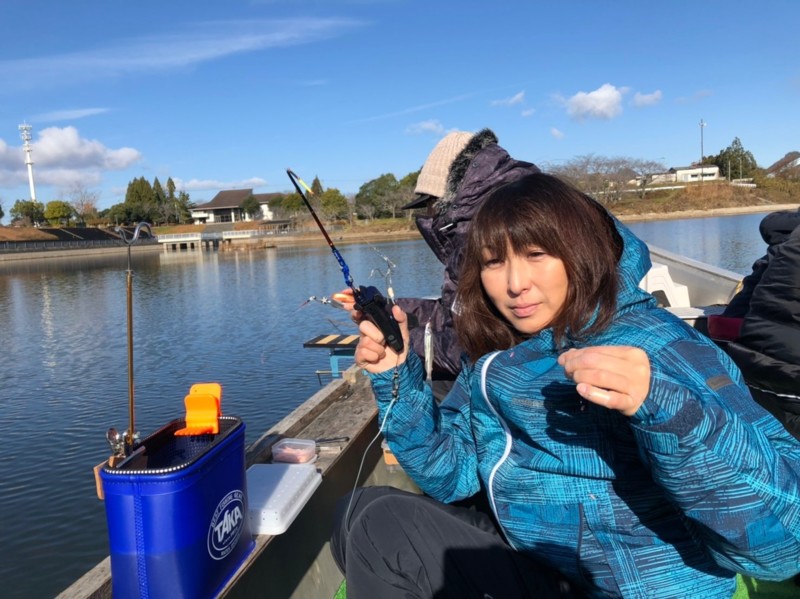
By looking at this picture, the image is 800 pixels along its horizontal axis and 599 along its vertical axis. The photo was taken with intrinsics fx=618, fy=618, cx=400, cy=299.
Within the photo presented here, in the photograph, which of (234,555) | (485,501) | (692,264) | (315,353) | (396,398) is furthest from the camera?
(315,353)

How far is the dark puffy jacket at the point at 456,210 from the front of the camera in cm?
263

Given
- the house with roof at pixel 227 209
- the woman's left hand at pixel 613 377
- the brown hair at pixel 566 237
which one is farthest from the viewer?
the house with roof at pixel 227 209

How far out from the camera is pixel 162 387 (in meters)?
10.2

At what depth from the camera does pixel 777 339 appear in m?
2.13

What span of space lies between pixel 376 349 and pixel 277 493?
41.9 inches

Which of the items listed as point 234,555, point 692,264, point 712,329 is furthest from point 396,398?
point 692,264

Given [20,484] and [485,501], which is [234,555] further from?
[20,484]

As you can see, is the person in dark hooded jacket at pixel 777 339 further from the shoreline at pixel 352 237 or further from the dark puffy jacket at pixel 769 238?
the shoreline at pixel 352 237

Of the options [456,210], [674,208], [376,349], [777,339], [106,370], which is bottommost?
[106,370]

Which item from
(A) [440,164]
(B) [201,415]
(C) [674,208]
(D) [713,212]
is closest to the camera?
(B) [201,415]

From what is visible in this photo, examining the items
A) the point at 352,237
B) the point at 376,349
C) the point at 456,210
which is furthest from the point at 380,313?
the point at 352,237

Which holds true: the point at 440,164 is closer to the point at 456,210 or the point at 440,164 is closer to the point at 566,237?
the point at 456,210

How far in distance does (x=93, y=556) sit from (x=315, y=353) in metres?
6.63

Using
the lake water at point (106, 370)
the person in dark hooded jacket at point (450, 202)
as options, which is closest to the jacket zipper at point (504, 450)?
the person in dark hooded jacket at point (450, 202)
